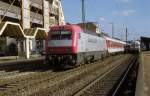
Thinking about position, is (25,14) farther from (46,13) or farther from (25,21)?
(46,13)

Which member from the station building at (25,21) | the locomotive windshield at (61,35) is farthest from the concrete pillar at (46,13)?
the locomotive windshield at (61,35)

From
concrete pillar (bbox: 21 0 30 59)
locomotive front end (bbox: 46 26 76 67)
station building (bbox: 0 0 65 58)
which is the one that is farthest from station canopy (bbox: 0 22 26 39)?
locomotive front end (bbox: 46 26 76 67)

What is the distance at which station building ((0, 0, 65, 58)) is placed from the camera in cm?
5584

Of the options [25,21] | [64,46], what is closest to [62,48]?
[64,46]

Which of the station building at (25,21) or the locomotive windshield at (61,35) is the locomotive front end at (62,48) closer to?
the locomotive windshield at (61,35)

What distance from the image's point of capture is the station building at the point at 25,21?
5584 centimetres

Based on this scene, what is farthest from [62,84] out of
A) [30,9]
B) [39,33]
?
[30,9]

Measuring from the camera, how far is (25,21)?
70.6 m

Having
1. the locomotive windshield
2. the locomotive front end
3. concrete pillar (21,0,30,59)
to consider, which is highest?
concrete pillar (21,0,30,59)

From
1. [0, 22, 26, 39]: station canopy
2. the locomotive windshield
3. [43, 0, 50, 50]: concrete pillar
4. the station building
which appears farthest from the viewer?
[43, 0, 50, 50]: concrete pillar

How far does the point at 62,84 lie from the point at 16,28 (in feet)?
118

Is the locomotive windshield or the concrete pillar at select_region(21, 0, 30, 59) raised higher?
the concrete pillar at select_region(21, 0, 30, 59)

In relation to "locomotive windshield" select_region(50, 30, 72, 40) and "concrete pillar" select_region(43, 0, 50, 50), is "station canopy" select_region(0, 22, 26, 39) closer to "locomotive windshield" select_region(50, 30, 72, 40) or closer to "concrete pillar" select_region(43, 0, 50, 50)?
"locomotive windshield" select_region(50, 30, 72, 40)

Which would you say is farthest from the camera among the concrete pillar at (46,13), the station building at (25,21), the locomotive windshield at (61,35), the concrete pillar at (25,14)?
the concrete pillar at (46,13)
